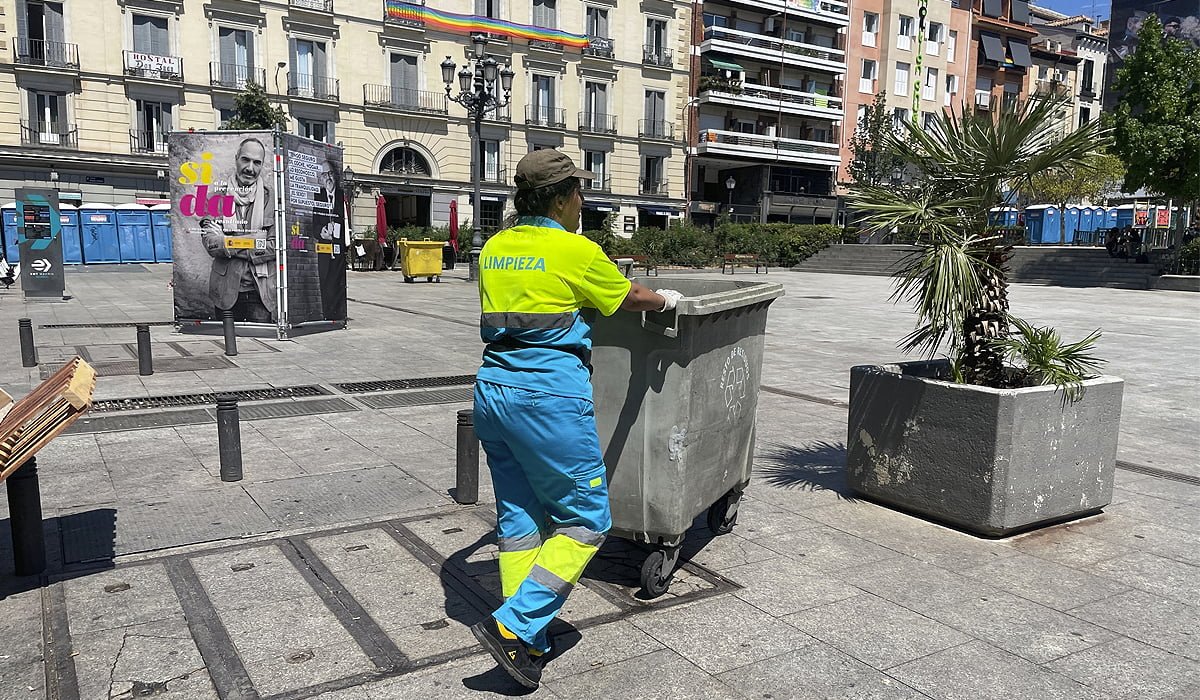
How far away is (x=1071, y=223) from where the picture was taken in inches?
1596

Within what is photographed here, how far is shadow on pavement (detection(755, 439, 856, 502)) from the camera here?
5453mm

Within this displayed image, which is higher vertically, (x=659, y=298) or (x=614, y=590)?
(x=659, y=298)

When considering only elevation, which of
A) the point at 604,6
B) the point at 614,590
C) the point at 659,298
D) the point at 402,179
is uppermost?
the point at 604,6

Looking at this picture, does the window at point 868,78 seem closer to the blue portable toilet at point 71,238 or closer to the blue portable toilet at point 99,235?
the blue portable toilet at point 99,235

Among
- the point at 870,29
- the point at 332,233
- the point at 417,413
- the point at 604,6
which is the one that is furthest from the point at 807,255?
the point at 417,413

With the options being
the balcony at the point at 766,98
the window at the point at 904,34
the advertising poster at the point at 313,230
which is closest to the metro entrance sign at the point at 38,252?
the advertising poster at the point at 313,230

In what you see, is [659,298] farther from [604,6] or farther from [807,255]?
[604,6]

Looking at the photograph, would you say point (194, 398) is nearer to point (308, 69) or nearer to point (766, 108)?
point (308, 69)

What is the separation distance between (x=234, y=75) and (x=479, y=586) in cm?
3880

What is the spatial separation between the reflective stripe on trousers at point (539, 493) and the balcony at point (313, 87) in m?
39.0

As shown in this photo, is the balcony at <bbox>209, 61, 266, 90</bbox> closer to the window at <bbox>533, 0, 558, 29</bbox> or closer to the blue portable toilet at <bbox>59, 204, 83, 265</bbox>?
the blue portable toilet at <bbox>59, 204, 83, 265</bbox>

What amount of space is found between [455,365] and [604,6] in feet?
131

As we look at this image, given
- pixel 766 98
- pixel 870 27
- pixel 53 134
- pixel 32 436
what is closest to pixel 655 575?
pixel 32 436

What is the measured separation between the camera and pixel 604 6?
45062 mm
